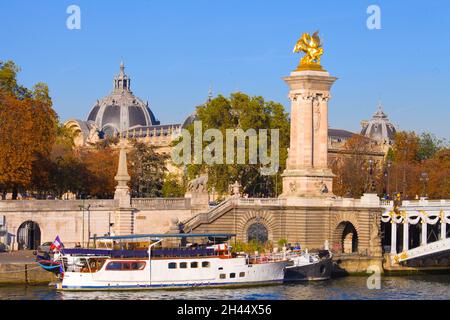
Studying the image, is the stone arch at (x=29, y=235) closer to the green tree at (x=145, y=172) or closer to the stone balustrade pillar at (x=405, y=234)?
the stone balustrade pillar at (x=405, y=234)

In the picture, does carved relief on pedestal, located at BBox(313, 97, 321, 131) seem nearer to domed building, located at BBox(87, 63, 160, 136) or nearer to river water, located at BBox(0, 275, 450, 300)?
river water, located at BBox(0, 275, 450, 300)

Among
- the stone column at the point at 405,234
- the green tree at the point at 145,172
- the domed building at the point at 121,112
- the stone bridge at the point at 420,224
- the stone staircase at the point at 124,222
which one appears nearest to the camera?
the stone bridge at the point at 420,224

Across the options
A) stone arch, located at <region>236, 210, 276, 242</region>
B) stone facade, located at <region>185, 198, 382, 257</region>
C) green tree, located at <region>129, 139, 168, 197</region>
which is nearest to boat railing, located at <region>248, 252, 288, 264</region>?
stone facade, located at <region>185, 198, 382, 257</region>

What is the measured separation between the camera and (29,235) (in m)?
91.5

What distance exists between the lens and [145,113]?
633ft

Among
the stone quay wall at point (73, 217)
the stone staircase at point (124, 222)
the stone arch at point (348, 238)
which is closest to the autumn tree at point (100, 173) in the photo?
the stone quay wall at point (73, 217)

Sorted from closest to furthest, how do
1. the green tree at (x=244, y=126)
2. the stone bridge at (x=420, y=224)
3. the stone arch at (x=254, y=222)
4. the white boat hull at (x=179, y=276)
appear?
the white boat hull at (x=179, y=276)
the stone bridge at (x=420, y=224)
the stone arch at (x=254, y=222)
the green tree at (x=244, y=126)

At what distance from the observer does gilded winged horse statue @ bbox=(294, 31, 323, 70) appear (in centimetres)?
9231

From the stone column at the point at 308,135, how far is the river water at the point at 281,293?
1045cm

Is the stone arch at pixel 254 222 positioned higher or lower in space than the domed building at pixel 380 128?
lower

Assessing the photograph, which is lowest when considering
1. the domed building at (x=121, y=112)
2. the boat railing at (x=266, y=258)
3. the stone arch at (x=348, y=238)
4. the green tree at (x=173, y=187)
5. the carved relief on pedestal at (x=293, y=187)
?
the boat railing at (x=266, y=258)

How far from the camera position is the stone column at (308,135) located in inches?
3607

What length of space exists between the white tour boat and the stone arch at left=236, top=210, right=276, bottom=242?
10.1 meters

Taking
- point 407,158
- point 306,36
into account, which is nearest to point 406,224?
point 306,36
